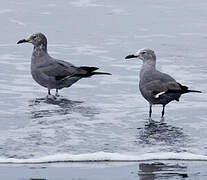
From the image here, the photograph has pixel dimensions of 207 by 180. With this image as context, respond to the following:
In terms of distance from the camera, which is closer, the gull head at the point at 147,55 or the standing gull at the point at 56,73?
the gull head at the point at 147,55

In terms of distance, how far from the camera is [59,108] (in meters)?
11.4

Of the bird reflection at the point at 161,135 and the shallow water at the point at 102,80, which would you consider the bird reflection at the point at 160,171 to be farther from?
the bird reflection at the point at 161,135

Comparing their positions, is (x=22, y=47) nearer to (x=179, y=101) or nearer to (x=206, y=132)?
(x=179, y=101)

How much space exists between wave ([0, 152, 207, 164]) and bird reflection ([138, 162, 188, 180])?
247 mm

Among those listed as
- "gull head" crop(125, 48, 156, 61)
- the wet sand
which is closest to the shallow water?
the wet sand

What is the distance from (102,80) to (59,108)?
206 cm

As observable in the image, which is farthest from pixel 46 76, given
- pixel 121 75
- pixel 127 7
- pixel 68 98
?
pixel 127 7

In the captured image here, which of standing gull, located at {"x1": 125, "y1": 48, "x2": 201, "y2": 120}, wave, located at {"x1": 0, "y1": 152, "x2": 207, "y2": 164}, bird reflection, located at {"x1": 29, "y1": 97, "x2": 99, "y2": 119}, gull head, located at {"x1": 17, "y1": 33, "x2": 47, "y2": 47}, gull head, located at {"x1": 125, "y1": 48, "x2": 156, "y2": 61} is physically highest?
gull head, located at {"x1": 17, "y1": 33, "x2": 47, "y2": 47}

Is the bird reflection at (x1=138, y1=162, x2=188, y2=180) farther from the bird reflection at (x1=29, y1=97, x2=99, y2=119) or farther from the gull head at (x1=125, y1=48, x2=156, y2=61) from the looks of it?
the gull head at (x1=125, y1=48, x2=156, y2=61)

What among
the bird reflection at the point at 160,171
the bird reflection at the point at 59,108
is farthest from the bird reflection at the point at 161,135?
the bird reflection at the point at 59,108

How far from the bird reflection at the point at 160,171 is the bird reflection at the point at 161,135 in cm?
89

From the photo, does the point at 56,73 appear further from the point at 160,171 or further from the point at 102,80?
the point at 160,171

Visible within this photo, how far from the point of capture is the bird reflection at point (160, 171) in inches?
301

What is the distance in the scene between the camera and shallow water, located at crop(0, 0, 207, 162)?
9422mm
